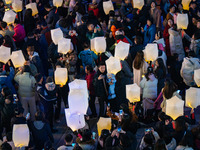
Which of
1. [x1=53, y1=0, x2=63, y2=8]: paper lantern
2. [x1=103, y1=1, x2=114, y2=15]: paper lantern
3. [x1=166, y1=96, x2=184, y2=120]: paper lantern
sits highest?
[x1=53, y1=0, x2=63, y2=8]: paper lantern

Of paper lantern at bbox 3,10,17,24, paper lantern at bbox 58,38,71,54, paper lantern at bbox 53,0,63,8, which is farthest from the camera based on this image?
paper lantern at bbox 53,0,63,8

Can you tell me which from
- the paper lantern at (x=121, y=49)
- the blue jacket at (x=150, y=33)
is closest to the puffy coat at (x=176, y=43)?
the blue jacket at (x=150, y=33)

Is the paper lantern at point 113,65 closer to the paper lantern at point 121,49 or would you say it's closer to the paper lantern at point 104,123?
the paper lantern at point 121,49

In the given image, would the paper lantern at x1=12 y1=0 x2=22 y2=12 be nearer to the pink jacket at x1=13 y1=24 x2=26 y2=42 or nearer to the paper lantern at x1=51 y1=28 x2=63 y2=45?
the pink jacket at x1=13 y1=24 x2=26 y2=42

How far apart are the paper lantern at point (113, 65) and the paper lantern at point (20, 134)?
244 centimetres

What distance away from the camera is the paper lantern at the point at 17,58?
10.5m

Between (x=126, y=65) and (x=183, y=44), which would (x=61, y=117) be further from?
(x=183, y=44)

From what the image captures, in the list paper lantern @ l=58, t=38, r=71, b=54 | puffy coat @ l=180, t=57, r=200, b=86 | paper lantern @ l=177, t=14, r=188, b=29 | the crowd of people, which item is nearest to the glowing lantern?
the crowd of people

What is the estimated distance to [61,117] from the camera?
1090 centimetres

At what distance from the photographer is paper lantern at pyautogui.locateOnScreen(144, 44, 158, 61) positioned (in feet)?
34.2

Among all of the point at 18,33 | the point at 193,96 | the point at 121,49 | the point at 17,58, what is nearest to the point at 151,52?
the point at 121,49

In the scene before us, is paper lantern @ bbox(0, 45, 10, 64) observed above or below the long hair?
above

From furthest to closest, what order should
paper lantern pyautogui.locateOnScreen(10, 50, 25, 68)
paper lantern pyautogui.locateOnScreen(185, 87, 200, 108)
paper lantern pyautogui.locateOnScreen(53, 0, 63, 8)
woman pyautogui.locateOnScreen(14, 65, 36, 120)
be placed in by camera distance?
1. paper lantern pyautogui.locateOnScreen(53, 0, 63, 8)
2. paper lantern pyautogui.locateOnScreen(10, 50, 25, 68)
3. woman pyautogui.locateOnScreen(14, 65, 36, 120)
4. paper lantern pyautogui.locateOnScreen(185, 87, 200, 108)

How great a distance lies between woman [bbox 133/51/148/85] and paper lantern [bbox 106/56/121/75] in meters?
0.76
